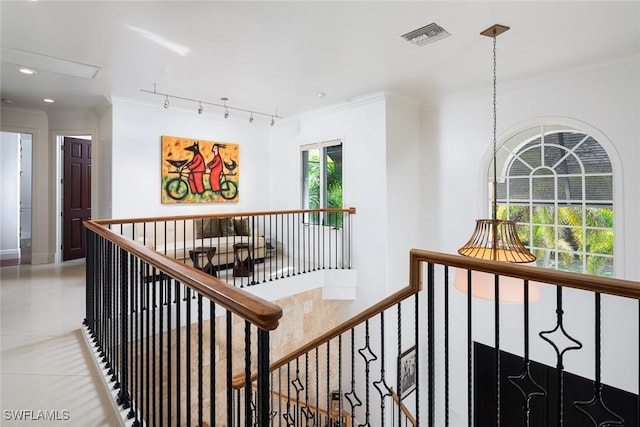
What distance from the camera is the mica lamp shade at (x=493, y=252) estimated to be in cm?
227

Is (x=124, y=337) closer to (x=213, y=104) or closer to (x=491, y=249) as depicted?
(x=491, y=249)

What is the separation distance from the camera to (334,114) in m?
5.64

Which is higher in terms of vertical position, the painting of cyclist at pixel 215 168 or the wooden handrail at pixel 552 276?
the painting of cyclist at pixel 215 168

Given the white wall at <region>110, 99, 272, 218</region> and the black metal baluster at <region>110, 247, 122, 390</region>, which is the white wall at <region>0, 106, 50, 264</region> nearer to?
the white wall at <region>110, 99, 272, 218</region>

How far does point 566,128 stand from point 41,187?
8218 mm

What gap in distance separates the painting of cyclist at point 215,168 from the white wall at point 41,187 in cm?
281

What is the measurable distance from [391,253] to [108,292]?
3.60 metres

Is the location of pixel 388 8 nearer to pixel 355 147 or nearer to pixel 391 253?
pixel 355 147

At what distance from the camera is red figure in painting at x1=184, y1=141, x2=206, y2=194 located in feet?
19.2

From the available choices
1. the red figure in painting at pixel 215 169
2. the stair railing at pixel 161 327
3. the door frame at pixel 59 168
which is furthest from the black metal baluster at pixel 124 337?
the door frame at pixel 59 168

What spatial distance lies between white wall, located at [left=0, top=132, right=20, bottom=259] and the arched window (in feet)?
29.5

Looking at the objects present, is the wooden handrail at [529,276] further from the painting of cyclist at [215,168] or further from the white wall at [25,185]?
the white wall at [25,185]

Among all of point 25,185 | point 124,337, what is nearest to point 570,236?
point 124,337

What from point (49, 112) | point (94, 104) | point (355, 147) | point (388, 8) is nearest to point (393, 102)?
point (355, 147)
